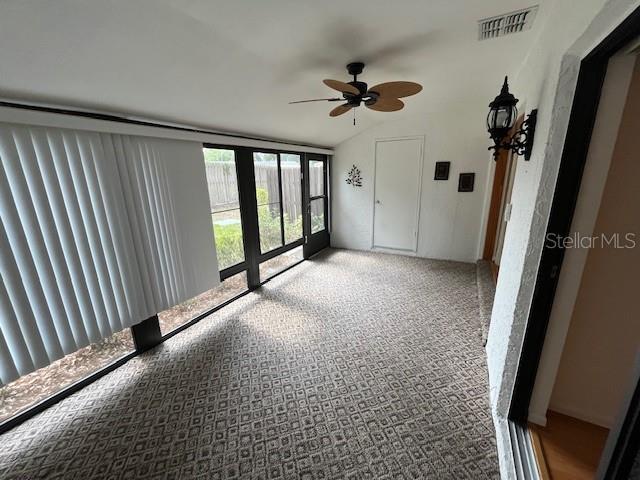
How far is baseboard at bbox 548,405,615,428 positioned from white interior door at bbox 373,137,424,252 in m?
3.16

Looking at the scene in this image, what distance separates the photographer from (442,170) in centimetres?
396

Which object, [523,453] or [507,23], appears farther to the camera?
[507,23]

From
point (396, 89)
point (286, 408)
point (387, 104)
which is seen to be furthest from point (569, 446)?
point (387, 104)

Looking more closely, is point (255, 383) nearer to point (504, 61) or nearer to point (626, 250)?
point (626, 250)

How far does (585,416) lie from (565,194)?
1223 millimetres

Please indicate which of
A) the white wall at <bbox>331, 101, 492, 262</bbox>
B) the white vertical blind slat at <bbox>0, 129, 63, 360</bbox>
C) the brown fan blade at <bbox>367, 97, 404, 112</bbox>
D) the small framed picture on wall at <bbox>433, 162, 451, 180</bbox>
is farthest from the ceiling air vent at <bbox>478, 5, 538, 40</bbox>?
the white vertical blind slat at <bbox>0, 129, 63, 360</bbox>

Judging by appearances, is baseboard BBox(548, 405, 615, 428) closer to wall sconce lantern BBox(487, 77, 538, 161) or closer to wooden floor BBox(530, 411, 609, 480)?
wooden floor BBox(530, 411, 609, 480)

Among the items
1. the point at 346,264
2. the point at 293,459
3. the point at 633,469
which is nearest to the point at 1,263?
the point at 293,459

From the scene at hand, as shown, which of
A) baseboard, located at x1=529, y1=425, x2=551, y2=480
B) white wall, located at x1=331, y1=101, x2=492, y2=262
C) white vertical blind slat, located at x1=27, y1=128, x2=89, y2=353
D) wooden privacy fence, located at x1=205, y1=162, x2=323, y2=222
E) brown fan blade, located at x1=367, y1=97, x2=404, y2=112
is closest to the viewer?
baseboard, located at x1=529, y1=425, x2=551, y2=480

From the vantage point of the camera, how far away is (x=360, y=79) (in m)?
2.46

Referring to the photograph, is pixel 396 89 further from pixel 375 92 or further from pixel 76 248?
pixel 76 248

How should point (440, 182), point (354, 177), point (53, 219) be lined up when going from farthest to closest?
point (354, 177) → point (440, 182) → point (53, 219)

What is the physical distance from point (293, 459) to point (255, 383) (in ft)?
1.96

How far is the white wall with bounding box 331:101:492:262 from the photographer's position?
3740 millimetres
